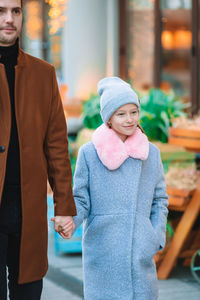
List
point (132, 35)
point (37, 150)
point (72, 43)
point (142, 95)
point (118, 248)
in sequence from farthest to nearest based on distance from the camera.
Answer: point (72, 43), point (132, 35), point (142, 95), point (118, 248), point (37, 150)

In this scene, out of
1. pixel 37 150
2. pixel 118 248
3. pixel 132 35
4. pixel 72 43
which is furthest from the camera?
pixel 72 43

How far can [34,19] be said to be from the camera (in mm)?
12719

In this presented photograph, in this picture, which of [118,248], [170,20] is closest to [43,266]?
[118,248]

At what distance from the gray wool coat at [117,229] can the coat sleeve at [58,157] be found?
0.17m

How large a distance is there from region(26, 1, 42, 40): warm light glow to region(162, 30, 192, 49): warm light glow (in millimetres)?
4473

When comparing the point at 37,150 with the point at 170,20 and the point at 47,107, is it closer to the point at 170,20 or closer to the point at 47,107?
the point at 47,107

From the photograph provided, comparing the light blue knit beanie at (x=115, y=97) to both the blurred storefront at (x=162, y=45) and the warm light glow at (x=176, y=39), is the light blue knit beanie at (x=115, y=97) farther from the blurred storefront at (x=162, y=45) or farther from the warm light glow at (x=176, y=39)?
the warm light glow at (x=176, y=39)

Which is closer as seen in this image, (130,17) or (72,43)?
(130,17)

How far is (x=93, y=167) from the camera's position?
9.51 ft

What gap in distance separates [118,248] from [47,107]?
733 millimetres

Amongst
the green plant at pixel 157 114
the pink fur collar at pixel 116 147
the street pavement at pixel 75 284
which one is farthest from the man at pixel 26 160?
the green plant at pixel 157 114

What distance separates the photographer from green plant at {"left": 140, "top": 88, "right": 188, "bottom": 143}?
487 cm

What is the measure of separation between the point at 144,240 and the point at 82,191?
0.36m

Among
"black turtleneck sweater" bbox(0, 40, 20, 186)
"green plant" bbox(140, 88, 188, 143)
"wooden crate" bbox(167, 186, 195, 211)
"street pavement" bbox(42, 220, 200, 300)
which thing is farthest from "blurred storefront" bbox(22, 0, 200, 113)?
"black turtleneck sweater" bbox(0, 40, 20, 186)
